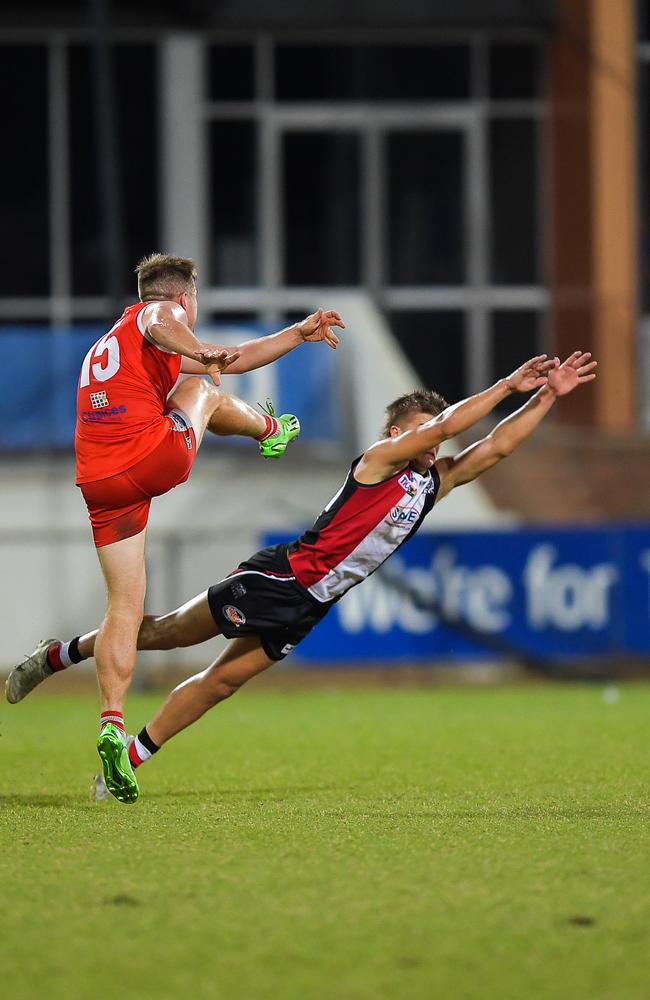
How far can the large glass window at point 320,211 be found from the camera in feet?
69.1

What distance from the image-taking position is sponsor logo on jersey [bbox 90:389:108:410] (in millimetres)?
7469

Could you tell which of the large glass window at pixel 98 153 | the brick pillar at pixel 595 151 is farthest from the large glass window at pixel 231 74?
the brick pillar at pixel 595 151

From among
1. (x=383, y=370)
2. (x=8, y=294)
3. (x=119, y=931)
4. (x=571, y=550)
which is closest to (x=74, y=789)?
(x=119, y=931)

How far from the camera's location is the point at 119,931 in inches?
187

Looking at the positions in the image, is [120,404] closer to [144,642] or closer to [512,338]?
[144,642]

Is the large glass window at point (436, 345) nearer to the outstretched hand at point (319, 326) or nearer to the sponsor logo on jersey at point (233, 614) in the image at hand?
the outstretched hand at point (319, 326)

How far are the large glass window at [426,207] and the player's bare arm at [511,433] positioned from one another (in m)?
13.3

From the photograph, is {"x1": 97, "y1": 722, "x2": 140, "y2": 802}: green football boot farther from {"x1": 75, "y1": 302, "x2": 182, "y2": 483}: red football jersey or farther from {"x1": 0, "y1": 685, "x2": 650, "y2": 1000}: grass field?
{"x1": 75, "y1": 302, "x2": 182, "y2": 483}: red football jersey

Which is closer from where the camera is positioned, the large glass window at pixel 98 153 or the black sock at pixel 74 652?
the black sock at pixel 74 652

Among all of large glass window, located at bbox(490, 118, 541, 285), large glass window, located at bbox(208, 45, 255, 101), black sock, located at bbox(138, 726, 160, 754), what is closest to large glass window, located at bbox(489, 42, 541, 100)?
large glass window, located at bbox(490, 118, 541, 285)

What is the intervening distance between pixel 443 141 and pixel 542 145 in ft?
3.98

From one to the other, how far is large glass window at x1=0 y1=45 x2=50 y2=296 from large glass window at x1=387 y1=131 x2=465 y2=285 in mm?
4248

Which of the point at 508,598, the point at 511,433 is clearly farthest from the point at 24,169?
the point at 511,433

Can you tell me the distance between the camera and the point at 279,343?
7.75 metres
